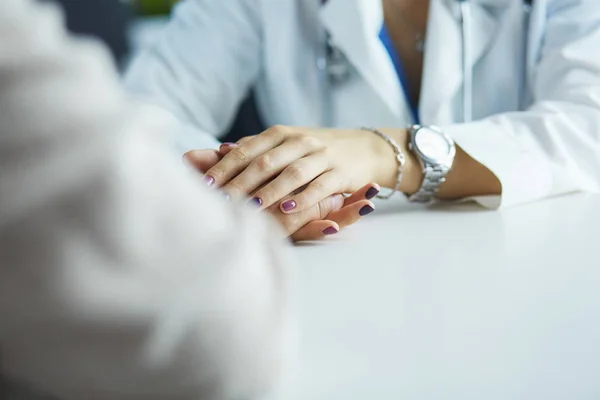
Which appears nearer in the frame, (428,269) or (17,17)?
(17,17)

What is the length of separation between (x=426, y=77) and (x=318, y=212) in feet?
1.44

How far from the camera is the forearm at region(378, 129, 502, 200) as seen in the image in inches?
29.8

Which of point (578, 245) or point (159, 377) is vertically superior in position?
point (159, 377)

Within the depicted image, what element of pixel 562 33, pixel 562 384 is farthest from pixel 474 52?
pixel 562 384

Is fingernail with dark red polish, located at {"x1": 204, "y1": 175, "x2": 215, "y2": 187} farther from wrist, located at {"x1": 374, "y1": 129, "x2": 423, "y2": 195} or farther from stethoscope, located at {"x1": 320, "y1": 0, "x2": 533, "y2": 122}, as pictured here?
stethoscope, located at {"x1": 320, "y1": 0, "x2": 533, "y2": 122}

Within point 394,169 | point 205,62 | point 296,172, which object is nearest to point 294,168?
point 296,172

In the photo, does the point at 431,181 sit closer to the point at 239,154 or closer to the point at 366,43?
the point at 239,154

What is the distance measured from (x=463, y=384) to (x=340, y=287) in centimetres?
17

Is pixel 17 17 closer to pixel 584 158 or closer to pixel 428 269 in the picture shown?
pixel 428 269

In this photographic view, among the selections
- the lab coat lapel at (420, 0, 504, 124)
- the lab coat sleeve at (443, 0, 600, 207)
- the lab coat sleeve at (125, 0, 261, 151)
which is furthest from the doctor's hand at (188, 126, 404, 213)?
the lab coat sleeve at (125, 0, 261, 151)

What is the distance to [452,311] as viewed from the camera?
436 mm

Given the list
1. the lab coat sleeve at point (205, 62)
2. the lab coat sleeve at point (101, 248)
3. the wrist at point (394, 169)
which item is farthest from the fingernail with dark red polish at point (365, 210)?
the lab coat sleeve at point (205, 62)

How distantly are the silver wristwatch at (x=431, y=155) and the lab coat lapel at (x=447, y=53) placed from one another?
0.23m

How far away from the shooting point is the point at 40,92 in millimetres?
231
